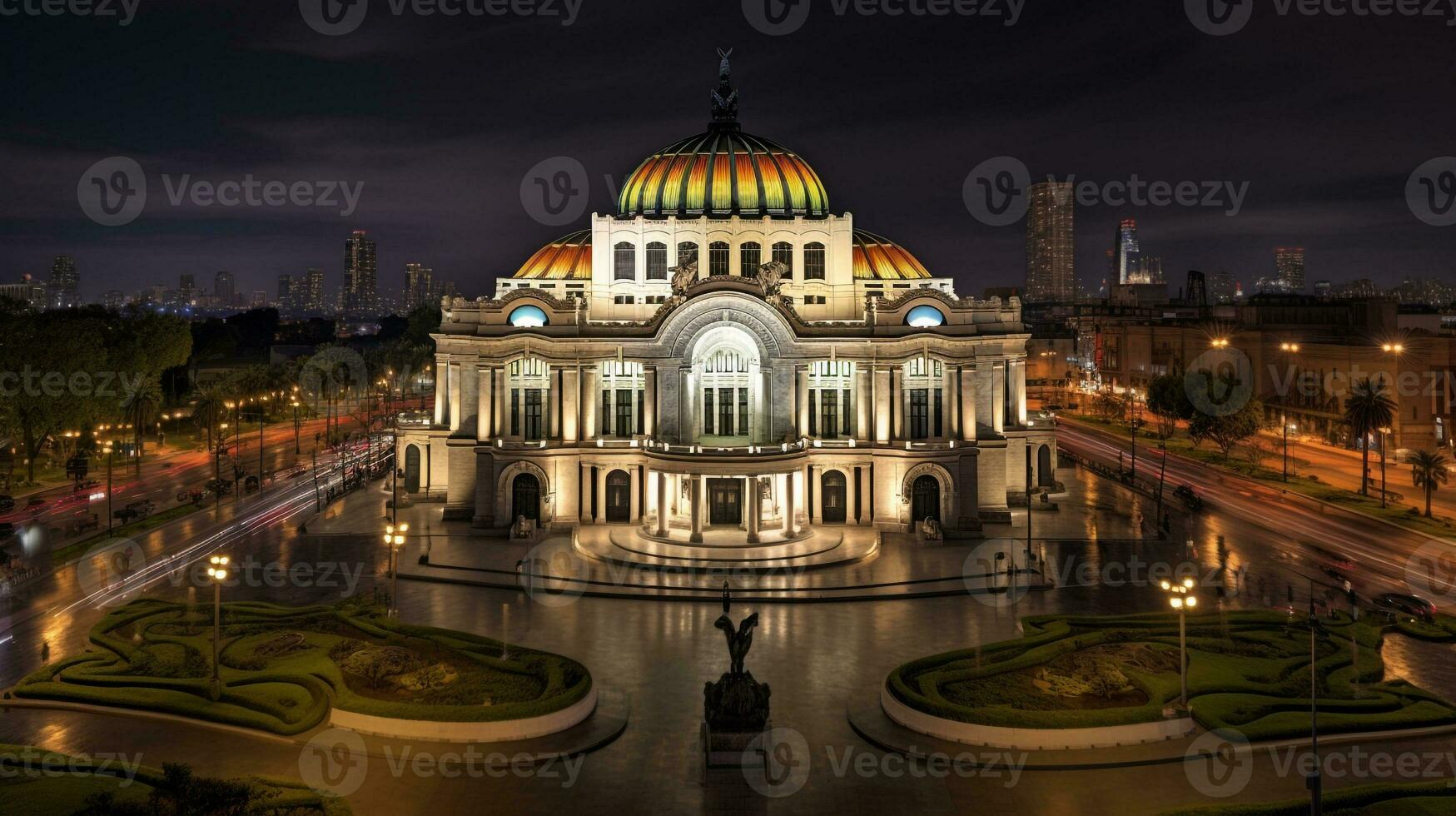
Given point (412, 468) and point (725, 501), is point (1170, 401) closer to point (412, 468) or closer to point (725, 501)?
point (725, 501)

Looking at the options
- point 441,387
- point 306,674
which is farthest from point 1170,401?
point 306,674

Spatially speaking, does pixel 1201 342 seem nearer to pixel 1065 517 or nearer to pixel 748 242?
pixel 1065 517

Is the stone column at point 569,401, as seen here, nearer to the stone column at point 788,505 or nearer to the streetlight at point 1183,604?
the stone column at point 788,505

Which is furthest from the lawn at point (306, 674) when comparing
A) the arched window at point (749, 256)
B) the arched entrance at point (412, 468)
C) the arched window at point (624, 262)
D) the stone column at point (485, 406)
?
the arched window at point (749, 256)

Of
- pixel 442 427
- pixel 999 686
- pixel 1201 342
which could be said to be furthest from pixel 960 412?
pixel 1201 342

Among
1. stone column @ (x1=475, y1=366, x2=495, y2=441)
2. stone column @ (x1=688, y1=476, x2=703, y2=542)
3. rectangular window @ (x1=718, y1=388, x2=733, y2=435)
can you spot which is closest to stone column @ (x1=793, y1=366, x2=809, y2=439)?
rectangular window @ (x1=718, y1=388, x2=733, y2=435)

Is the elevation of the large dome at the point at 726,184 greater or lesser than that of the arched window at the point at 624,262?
greater

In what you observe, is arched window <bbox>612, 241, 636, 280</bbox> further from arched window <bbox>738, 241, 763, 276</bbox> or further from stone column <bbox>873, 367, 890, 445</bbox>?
stone column <bbox>873, 367, 890, 445</bbox>
